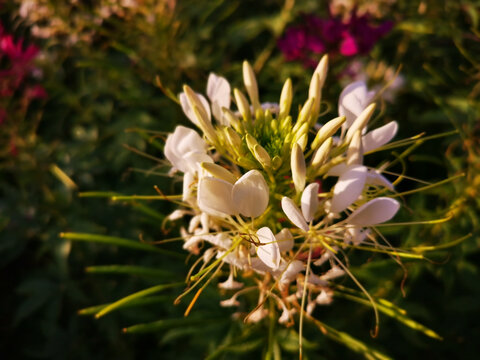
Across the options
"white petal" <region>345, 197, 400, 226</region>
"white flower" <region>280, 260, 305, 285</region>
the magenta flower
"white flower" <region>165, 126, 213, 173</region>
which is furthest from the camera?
the magenta flower

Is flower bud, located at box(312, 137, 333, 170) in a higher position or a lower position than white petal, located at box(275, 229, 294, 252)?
higher

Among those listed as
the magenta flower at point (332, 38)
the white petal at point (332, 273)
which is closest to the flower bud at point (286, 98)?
the white petal at point (332, 273)

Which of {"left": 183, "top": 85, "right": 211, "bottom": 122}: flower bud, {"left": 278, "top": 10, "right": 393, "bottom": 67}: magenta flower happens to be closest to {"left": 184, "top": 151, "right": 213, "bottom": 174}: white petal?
{"left": 183, "top": 85, "right": 211, "bottom": 122}: flower bud

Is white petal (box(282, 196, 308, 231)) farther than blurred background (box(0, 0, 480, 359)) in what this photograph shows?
No

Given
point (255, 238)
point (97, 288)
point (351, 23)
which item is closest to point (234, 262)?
point (255, 238)

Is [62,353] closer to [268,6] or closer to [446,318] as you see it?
[446,318]

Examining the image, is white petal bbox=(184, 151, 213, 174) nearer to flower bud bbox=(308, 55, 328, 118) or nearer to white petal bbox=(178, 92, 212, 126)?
white petal bbox=(178, 92, 212, 126)

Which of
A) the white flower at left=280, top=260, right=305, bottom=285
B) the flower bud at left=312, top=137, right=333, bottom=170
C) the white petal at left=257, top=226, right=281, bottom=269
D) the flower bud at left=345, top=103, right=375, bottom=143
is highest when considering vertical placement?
the flower bud at left=345, top=103, right=375, bottom=143

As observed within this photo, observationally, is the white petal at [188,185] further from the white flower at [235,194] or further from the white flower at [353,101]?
the white flower at [353,101]
